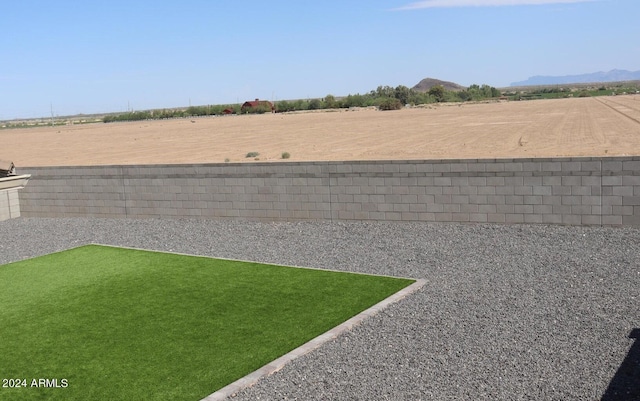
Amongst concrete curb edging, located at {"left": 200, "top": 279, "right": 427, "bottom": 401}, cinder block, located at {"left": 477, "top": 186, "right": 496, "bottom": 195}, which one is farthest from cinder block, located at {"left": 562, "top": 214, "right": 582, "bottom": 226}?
concrete curb edging, located at {"left": 200, "top": 279, "right": 427, "bottom": 401}

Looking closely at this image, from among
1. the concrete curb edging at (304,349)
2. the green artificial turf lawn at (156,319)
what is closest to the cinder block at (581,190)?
the green artificial turf lawn at (156,319)

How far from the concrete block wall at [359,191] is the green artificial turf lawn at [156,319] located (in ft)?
13.9

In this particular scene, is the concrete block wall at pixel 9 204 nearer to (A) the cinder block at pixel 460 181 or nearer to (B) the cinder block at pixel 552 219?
(A) the cinder block at pixel 460 181

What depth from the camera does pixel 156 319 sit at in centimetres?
1069

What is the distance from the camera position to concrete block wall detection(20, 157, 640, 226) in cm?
1554

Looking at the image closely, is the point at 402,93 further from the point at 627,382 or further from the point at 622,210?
the point at 627,382

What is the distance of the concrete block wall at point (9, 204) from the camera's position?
22.1m

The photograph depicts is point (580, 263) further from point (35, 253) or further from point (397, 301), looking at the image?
point (35, 253)

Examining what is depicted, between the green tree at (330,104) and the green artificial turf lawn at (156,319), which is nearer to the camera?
the green artificial turf lawn at (156,319)

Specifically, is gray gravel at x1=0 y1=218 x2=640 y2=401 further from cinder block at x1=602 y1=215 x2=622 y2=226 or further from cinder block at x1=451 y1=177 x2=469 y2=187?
cinder block at x1=451 y1=177 x2=469 y2=187

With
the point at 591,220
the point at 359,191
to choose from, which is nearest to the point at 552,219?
the point at 591,220

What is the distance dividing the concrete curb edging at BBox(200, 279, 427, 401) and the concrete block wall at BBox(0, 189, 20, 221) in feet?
50.3

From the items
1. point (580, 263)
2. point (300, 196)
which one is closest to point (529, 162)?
point (580, 263)

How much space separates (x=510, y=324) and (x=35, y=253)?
11841mm
